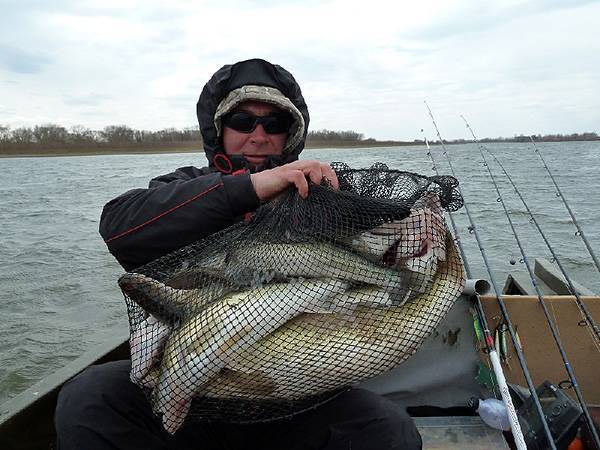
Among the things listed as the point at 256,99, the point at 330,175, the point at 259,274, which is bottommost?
the point at 259,274

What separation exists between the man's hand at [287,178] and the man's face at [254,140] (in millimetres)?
715

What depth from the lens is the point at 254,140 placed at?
118 inches

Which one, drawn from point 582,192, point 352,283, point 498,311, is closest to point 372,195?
point 352,283

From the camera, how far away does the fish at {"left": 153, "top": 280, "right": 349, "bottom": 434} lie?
1868mm

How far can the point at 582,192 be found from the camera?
19594 millimetres

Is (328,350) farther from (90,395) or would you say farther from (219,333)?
(90,395)

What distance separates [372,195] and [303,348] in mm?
916

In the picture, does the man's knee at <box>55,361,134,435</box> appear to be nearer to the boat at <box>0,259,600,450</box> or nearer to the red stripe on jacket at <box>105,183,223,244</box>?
the red stripe on jacket at <box>105,183,223,244</box>

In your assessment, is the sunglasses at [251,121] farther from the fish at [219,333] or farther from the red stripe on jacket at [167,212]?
the fish at [219,333]

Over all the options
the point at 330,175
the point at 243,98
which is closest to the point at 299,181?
the point at 330,175

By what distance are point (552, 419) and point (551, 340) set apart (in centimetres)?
75

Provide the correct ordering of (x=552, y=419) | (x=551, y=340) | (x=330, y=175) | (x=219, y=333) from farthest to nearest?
1. (x=551, y=340)
2. (x=552, y=419)
3. (x=330, y=175)
4. (x=219, y=333)

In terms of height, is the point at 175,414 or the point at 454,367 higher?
the point at 175,414

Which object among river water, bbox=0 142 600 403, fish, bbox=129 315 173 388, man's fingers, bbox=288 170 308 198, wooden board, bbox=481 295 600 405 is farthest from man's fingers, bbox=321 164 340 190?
river water, bbox=0 142 600 403
